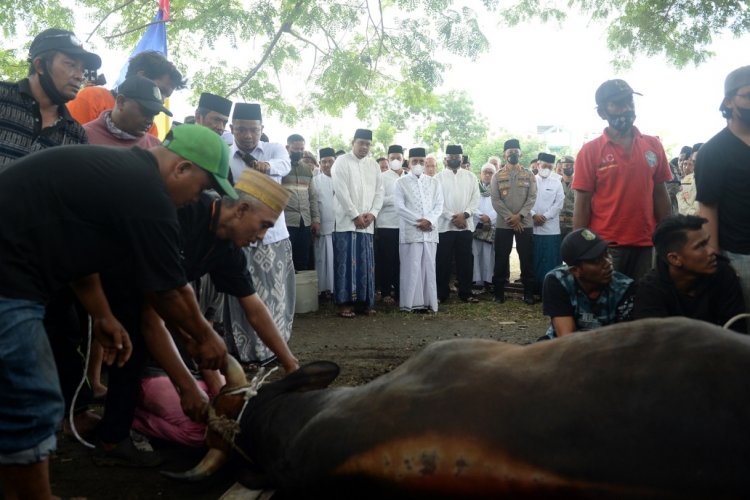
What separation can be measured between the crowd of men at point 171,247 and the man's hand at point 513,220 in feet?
14.0

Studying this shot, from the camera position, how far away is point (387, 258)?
30.5ft

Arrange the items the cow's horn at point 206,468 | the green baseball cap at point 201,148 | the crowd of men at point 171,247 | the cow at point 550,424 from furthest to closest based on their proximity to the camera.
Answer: the cow's horn at point 206,468 → the green baseball cap at point 201,148 → the crowd of men at point 171,247 → the cow at point 550,424

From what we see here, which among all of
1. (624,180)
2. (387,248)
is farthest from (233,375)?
(387,248)

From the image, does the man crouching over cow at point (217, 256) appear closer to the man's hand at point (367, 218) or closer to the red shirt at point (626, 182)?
the red shirt at point (626, 182)

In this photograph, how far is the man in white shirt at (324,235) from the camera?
8875mm

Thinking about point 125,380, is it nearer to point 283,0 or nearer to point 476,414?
point 476,414

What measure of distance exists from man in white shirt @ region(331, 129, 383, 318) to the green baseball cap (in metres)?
5.43

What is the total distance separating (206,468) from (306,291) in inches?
211

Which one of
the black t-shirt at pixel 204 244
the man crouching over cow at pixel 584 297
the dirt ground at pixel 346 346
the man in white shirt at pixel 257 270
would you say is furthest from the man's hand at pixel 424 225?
the black t-shirt at pixel 204 244

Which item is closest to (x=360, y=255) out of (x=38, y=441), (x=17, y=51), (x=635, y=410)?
(x=38, y=441)

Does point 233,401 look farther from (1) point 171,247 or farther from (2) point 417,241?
(2) point 417,241

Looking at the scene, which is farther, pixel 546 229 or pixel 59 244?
pixel 546 229

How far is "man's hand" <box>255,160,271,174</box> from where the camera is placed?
5693 mm

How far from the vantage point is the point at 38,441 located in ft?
7.50
